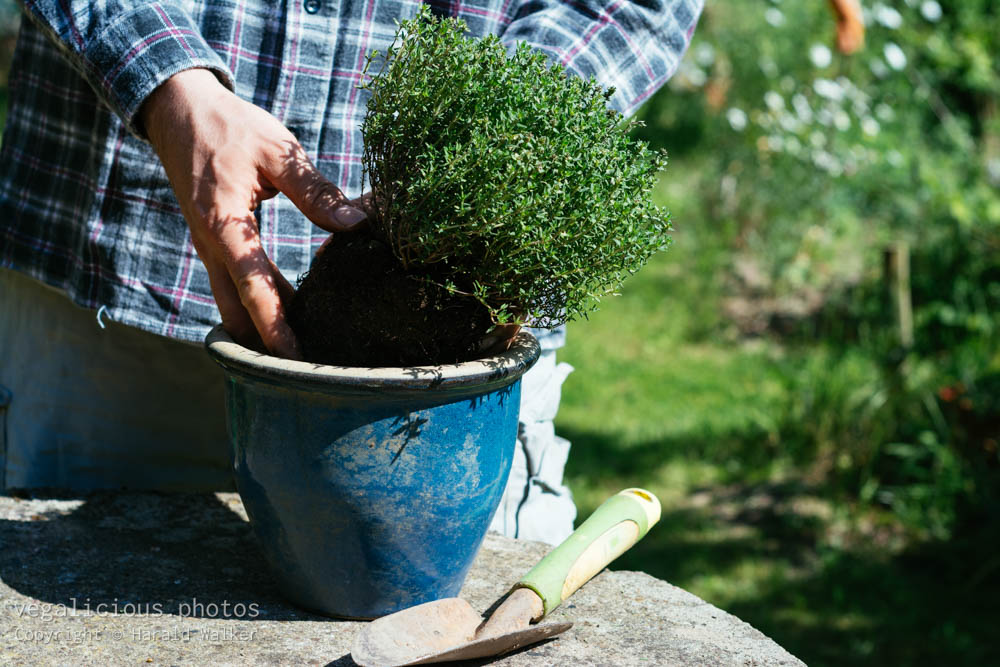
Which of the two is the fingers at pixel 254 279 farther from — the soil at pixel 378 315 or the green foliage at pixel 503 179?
the green foliage at pixel 503 179

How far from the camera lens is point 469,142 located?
1.28 m

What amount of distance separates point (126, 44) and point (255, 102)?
11.3 inches


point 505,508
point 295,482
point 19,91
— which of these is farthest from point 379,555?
point 19,91

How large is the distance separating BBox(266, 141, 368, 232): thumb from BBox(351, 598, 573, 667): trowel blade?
566 millimetres

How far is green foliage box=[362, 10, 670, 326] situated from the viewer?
1.28 metres

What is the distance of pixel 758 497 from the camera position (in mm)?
4070

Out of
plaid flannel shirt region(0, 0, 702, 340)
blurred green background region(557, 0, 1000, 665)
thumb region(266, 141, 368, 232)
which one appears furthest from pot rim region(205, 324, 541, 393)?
blurred green background region(557, 0, 1000, 665)

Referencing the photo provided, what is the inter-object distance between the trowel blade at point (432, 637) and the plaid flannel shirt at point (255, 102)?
0.70m

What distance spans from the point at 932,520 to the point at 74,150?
3.12m

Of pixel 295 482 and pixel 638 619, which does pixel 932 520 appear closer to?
pixel 638 619

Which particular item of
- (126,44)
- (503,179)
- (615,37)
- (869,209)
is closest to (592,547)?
(503,179)

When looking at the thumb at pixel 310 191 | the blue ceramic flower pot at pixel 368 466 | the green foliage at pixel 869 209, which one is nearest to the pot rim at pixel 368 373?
the blue ceramic flower pot at pixel 368 466

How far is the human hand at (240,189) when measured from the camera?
1423 millimetres

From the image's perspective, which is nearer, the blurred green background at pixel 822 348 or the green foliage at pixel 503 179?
the green foliage at pixel 503 179
